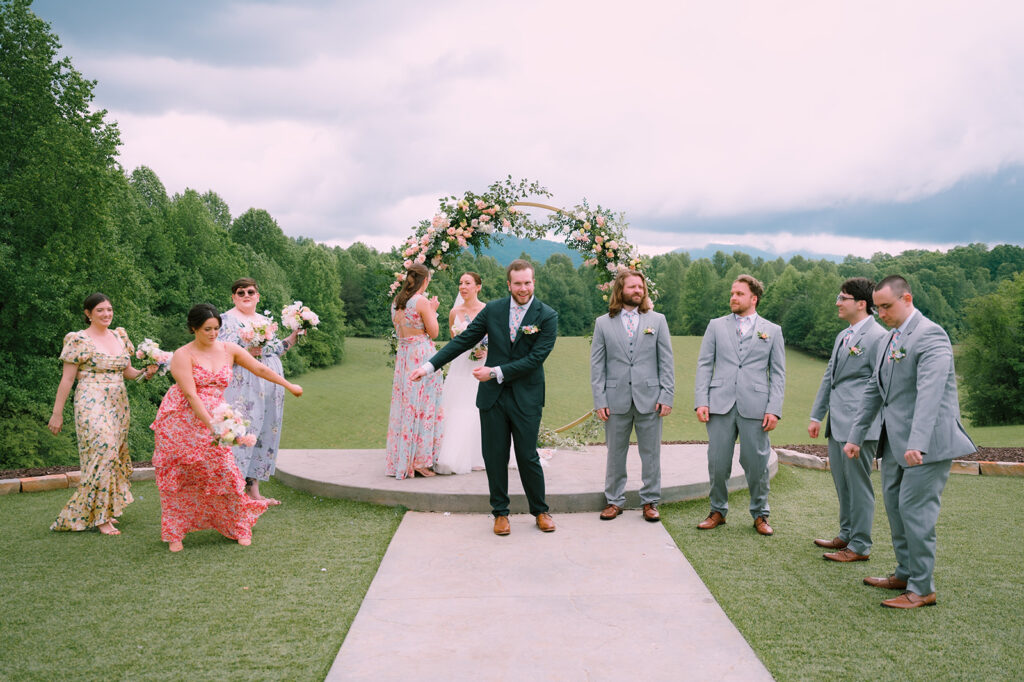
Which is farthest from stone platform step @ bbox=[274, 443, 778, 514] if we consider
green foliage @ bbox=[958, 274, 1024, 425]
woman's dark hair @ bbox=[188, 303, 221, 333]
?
green foliage @ bbox=[958, 274, 1024, 425]

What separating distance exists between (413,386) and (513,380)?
1.81m

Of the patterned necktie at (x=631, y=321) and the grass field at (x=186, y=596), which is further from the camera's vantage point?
the patterned necktie at (x=631, y=321)

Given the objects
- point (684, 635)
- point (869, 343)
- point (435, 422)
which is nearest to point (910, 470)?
point (869, 343)

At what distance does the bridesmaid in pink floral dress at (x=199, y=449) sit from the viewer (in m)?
5.50

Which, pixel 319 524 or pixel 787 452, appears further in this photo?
pixel 787 452

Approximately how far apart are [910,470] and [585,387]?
122ft

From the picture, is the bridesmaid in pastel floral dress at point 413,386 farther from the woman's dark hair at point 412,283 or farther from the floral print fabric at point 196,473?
the floral print fabric at point 196,473

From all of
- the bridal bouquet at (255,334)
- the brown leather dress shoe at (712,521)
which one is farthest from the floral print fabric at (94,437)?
the brown leather dress shoe at (712,521)

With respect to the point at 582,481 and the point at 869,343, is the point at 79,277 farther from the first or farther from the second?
the point at 869,343

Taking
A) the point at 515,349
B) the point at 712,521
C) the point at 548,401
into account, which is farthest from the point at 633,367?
the point at 548,401

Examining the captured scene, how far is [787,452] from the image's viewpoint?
9250mm

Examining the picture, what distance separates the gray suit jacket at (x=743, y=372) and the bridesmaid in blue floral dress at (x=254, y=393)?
159 inches

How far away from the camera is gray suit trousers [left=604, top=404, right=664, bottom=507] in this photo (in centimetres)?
636

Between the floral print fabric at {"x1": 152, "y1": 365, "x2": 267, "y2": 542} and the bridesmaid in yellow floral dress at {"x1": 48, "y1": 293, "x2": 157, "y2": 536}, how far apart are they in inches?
35.0
